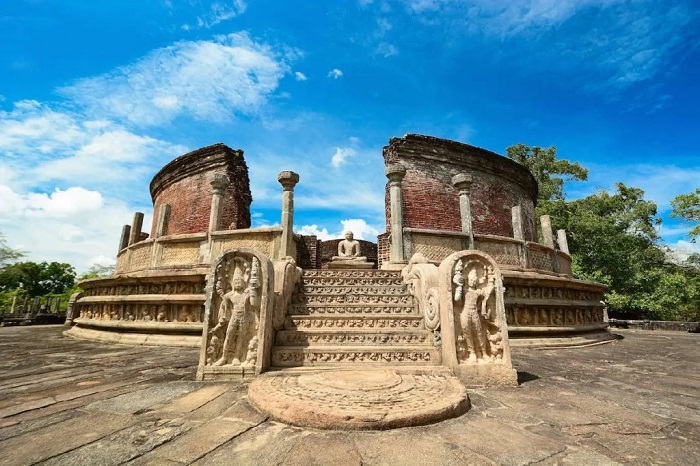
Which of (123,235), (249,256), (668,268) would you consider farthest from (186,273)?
(668,268)

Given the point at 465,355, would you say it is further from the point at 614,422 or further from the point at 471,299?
the point at 614,422

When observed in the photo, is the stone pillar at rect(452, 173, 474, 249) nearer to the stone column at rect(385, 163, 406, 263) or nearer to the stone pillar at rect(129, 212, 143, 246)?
the stone column at rect(385, 163, 406, 263)

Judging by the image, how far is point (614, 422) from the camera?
2432 millimetres

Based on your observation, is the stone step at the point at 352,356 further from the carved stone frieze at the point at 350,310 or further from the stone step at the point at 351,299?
the stone step at the point at 351,299

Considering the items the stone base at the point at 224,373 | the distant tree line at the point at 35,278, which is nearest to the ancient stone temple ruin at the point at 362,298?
the stone base at the point at 224,373

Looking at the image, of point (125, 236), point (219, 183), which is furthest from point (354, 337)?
point (125, 236)

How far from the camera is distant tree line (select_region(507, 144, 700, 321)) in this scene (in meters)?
16.4

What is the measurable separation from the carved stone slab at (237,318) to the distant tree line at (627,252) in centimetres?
1870

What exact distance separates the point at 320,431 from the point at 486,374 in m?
2.13

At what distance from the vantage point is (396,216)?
26.8 ft

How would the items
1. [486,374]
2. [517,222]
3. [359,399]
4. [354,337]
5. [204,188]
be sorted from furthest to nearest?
[204,188] < [517,222] < [354,337] < [486,374] < [359,399]

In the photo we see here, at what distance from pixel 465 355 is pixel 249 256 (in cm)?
278

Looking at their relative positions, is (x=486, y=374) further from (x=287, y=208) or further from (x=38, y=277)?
(x=38, y=277)

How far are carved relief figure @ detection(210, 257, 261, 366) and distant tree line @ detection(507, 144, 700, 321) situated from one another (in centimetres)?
1879
